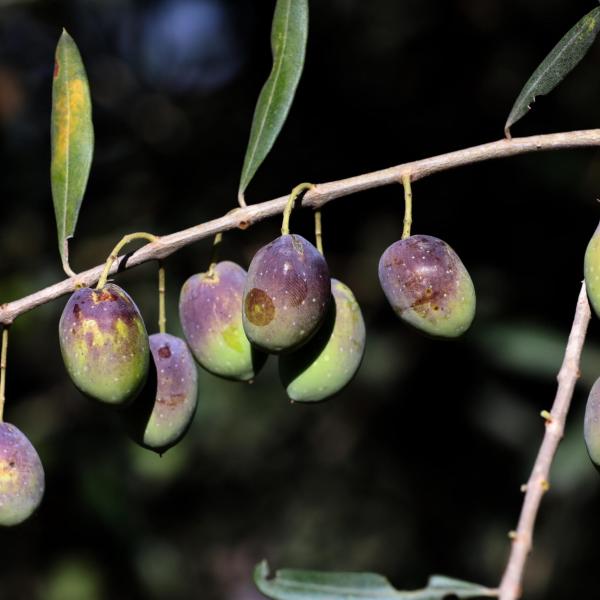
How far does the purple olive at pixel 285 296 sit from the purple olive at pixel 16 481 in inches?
13.4

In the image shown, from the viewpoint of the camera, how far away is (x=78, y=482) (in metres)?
3.20

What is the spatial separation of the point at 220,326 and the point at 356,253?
80.7 inches

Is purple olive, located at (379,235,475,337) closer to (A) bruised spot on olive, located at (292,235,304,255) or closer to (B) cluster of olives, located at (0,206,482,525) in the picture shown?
(B) cluster of olives, located at (0,206,482,525)

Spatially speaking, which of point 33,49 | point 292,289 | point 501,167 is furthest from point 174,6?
point 292,289

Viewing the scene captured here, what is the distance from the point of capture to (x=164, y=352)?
55.0 inches

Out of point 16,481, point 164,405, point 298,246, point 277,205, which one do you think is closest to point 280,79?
point 277,205

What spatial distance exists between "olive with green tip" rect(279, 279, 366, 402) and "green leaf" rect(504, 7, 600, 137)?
14.2 inches

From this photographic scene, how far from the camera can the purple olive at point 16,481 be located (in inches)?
52.7

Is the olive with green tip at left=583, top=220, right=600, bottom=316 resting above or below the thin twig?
above

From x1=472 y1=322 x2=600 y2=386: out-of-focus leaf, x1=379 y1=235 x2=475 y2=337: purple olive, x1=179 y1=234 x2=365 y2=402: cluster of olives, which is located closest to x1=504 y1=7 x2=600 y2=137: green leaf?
x1=379 y1=235 x2=475 y2=337: purple olive

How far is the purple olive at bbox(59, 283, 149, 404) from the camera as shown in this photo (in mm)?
1239

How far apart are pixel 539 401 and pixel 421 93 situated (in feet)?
3.44

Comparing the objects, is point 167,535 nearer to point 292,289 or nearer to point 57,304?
point 57,304

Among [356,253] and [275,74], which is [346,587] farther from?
[356,253]
